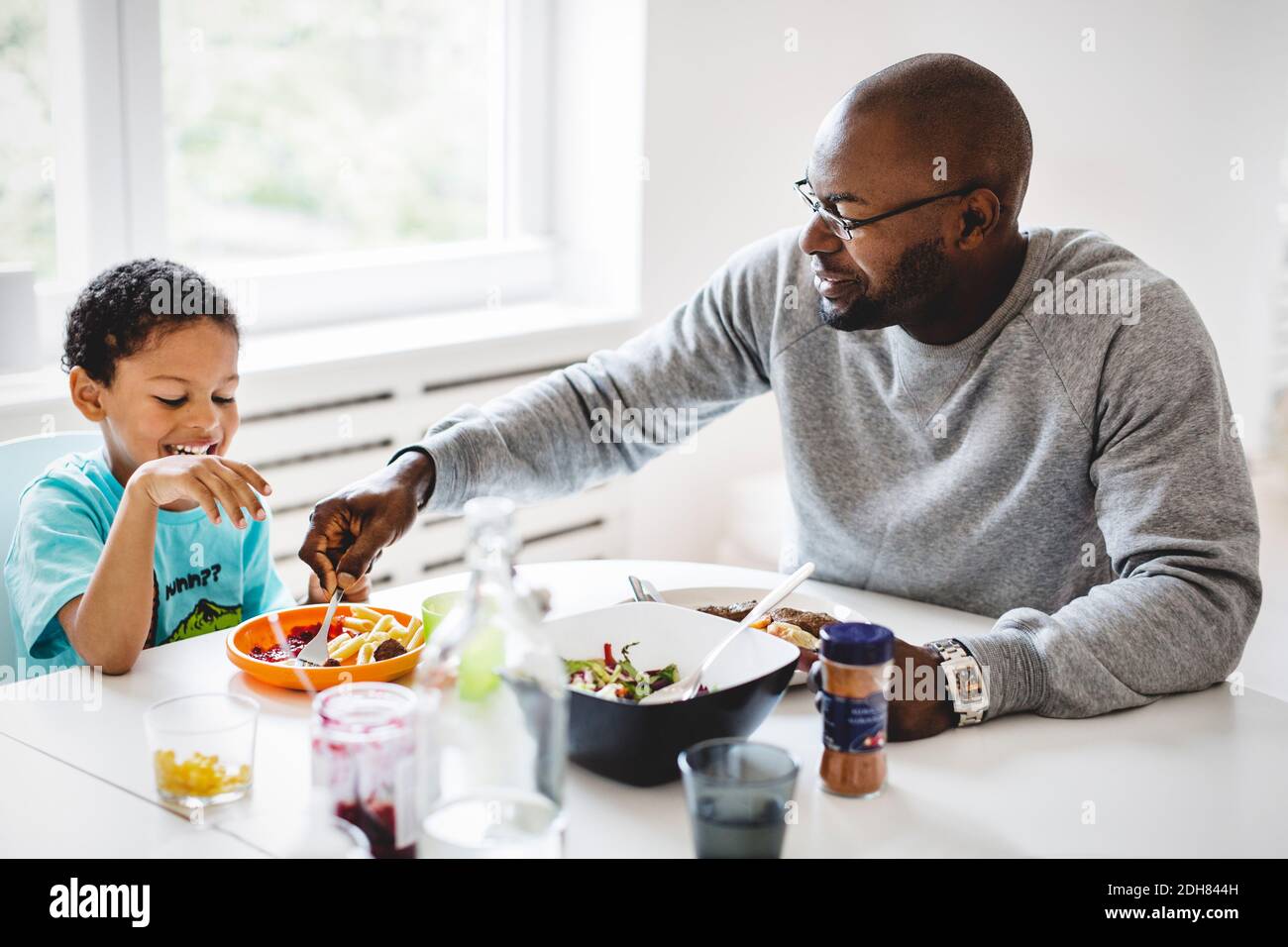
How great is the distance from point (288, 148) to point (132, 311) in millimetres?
1267

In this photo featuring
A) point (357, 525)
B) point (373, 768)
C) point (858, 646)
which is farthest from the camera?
point (357, 525)

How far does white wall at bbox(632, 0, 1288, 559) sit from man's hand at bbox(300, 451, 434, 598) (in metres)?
1.58

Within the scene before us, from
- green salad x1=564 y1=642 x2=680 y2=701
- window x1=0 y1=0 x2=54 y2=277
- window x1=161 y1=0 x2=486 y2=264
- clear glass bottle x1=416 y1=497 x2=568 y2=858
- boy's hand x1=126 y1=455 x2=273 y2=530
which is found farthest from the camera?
window x1=161 y1=0 x2=486 y2=264

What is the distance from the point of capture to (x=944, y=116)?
5.20 ft

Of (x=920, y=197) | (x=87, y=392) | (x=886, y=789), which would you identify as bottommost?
(x=886, y=789)

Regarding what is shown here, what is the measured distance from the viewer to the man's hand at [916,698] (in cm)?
122

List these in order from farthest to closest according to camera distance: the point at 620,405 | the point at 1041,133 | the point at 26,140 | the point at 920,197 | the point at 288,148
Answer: the point at 1041,133 → the point at 288,148 → the point at 26,140 → the point at 620,405 → the point at 920,197

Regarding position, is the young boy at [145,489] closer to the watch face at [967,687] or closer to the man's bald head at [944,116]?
the watch face at [967,687]

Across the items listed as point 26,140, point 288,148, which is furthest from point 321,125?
point 26,140

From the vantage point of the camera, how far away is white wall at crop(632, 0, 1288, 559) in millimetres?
3053

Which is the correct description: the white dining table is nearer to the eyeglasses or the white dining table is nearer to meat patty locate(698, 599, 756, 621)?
meat patty locate(698, 599, 756, 621)

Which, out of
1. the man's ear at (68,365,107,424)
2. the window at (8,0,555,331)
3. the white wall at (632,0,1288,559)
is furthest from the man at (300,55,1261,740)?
the white wall at (632,0,1288,559)

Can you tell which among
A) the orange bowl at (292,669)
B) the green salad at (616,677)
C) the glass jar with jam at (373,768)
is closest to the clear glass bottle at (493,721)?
the glass jar with jam at (373,768)

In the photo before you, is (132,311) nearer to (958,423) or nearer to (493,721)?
(493,721)
